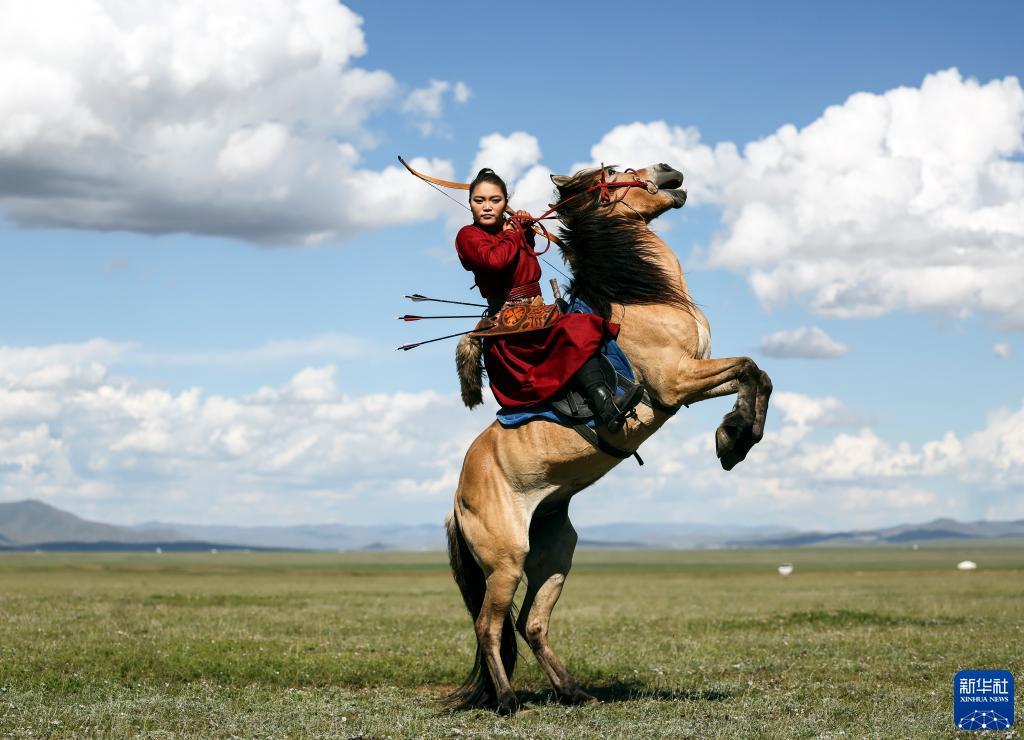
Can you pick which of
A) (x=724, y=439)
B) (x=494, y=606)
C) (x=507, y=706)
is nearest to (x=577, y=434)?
(x=724, y=439)

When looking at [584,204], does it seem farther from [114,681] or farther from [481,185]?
[114,681]

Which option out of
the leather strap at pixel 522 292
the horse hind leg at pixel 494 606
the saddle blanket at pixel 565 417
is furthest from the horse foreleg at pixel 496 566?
the leather strap at pixel 522 292

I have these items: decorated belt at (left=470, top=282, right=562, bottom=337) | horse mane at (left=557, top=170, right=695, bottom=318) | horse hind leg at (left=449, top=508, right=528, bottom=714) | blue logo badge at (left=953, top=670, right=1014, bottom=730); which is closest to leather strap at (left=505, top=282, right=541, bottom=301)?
decorated belt at (left=470, top=282, right=562, bottom=337)

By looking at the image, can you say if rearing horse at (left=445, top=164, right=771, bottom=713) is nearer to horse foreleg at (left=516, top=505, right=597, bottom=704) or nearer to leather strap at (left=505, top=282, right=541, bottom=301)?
horse foreleg at (left=516, top=505, right=597, bottom=704)

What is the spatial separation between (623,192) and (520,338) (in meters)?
1.65

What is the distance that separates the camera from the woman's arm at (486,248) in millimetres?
9094

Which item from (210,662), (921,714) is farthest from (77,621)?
(921,714)

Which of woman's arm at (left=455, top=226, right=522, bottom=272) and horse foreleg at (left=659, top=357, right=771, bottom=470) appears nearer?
horse foreleg at (left=659, top=357, right=771, bottom=470)

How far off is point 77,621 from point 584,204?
13.2 m

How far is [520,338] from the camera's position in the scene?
9438 mm

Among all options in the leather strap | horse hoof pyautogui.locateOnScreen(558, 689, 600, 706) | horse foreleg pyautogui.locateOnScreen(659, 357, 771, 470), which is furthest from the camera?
horse hoof pyautogui.locateOnScreen(558, 689, 600, 706)

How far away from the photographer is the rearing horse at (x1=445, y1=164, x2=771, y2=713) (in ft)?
28.8

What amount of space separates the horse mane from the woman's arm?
2.09 ft

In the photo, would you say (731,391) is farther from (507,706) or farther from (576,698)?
(507,706)
